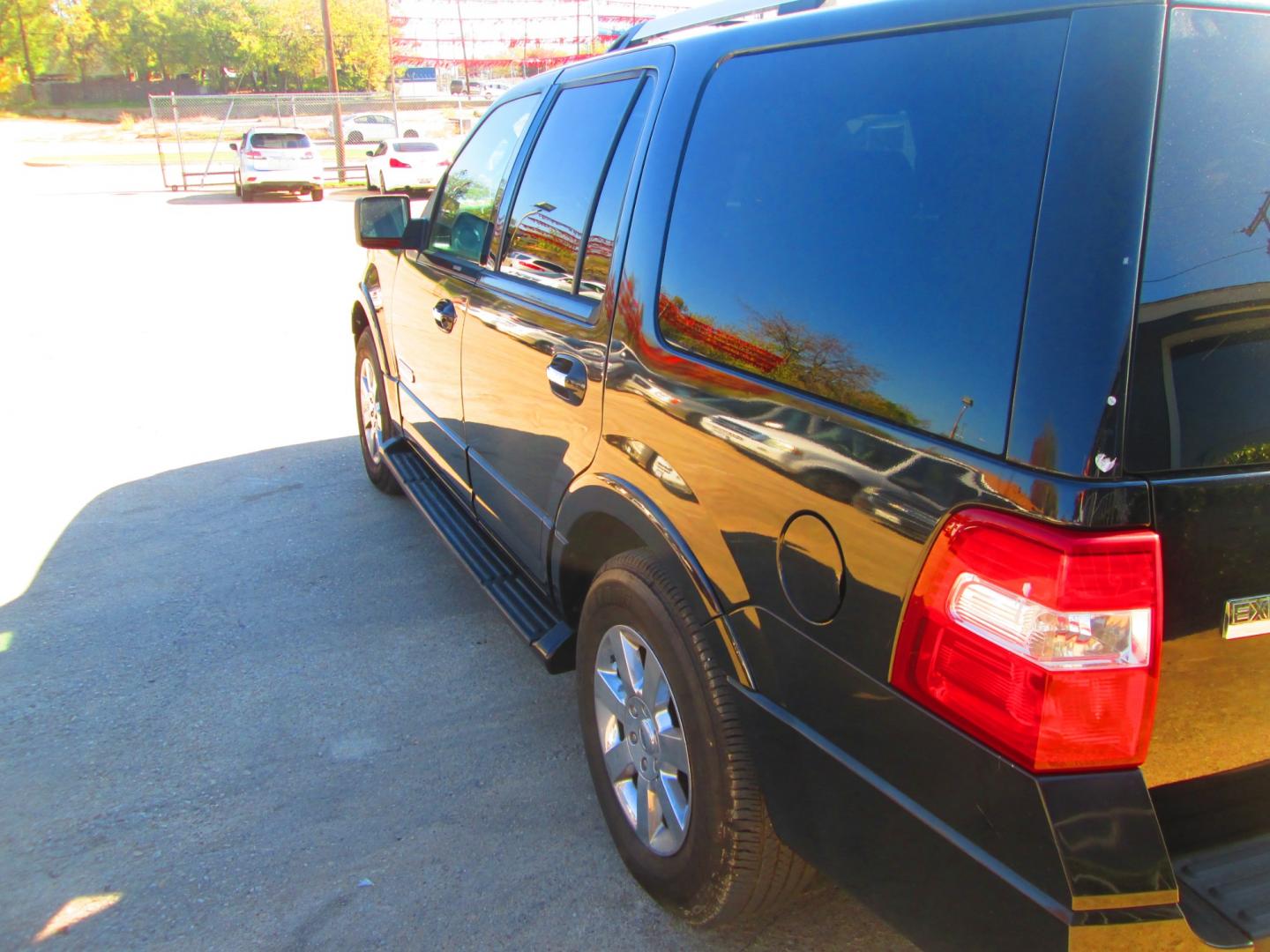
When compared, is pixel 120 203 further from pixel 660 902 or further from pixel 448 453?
pixel 660 902

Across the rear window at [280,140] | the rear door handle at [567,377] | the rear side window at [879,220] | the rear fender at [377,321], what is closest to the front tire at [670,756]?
the rear door handle at [567,377]

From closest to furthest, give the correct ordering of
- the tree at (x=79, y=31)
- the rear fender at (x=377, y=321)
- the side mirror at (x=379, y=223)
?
the side mirror at (x=379, y=223), the rear fender at (x=377, y=321), the tree at (x=79, y=31)

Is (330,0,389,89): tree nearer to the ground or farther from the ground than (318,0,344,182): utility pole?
farther from the ground

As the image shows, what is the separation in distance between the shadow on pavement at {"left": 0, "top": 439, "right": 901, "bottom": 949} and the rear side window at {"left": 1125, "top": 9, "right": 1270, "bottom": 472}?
1.60m

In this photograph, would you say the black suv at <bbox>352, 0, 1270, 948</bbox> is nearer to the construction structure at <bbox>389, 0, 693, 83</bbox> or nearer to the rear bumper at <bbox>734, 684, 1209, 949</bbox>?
the rear bumper at <bbox>734, 684, 1209, 949</bbox>

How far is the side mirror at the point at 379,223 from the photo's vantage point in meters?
4.32

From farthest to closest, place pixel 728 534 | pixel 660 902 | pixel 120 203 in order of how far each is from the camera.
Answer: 1. pixel 120 203
2. pixel 660 902
3. pixel 728 534

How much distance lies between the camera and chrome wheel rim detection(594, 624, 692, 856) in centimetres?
238

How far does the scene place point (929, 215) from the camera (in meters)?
1.68

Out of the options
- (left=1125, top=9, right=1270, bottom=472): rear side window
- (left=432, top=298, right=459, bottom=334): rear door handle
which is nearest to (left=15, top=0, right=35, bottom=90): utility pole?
(left=432, top=298, right=459, bottom=334): rear door handle

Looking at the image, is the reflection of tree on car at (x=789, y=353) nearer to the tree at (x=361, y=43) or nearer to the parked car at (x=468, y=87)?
the parked car at (x=468, y=87)

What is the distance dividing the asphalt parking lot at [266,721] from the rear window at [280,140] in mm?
19519

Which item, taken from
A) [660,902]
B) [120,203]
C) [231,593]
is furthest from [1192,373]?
[120,203]

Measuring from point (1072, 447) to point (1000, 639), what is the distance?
31cm
